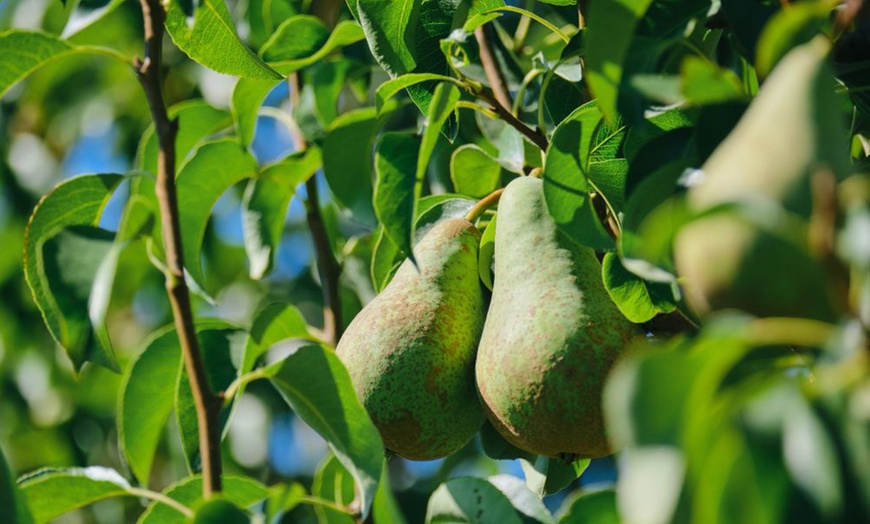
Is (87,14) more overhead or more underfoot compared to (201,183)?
more overhead

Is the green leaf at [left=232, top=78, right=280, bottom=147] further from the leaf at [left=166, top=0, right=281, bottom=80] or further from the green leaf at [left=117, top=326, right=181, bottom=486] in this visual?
the green leaf at [left=117, top=326, right=181, bottom=486]

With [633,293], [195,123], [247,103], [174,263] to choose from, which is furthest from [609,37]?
[195,123]

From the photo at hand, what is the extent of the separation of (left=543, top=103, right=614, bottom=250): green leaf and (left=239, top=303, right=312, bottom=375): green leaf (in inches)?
20.8

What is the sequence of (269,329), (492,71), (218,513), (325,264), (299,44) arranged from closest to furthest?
(218,513) < (269,329) < (492,71) < (299,44) < (325,264)

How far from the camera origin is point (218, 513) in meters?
1.21

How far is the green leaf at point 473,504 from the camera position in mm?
1368

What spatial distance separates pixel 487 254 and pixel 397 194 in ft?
0.91

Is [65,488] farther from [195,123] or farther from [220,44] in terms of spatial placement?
[195,123]

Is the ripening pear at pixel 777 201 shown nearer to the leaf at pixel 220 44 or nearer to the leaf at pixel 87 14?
the leaf at pixel 220 44

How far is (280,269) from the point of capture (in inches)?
161

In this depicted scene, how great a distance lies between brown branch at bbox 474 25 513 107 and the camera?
179 centimetres

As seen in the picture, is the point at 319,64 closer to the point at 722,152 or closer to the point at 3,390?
the point at 722,152

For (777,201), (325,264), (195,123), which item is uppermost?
(777,201)

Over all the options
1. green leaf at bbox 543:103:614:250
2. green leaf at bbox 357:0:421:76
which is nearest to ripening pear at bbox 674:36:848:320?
green leaf at bbox 543:103:614:250
